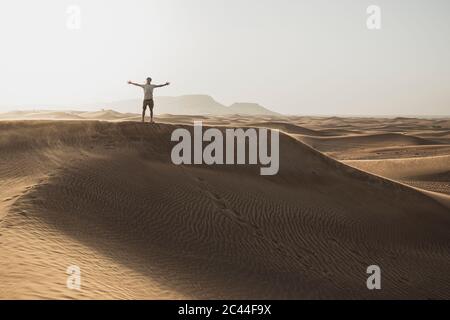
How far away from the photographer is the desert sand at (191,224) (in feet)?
22.1

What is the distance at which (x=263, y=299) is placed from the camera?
7.08 meters

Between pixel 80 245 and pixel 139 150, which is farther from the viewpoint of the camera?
pixel 139 150

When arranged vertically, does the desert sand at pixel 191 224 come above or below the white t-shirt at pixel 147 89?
below

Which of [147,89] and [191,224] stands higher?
[147,89]

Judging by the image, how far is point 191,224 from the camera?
9.67m

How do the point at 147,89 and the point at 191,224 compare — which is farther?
the point at 147,89

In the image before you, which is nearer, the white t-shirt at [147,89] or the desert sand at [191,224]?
the desert sand at [191,224]

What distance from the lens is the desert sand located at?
22.1 ft

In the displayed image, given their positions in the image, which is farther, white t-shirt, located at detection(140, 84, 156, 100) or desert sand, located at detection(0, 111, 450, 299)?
white t-shirt, located at detection(140, 84, 156, 100)

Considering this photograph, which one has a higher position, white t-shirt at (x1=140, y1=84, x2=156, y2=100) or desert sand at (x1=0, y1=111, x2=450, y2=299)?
white t-shirt at (x1=140, y1=84, x2=156, y2=100)

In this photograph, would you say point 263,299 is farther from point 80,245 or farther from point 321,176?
point 321,176
